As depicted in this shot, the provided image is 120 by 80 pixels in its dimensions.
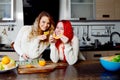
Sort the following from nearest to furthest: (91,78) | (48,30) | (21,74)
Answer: (91,78)
(21,74)
(48,30)

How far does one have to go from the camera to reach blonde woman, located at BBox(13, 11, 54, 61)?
247 cm

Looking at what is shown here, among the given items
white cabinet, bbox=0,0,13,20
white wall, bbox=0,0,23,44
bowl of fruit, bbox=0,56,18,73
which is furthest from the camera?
white wall, bbox=0,0,23,44

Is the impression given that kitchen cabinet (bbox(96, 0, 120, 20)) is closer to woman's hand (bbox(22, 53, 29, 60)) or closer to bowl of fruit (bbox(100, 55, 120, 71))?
woman's hand (bbox(22, 53, 29, 60))

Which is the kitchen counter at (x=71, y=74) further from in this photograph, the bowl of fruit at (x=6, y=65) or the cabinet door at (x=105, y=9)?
the cabinet door at (x=105, y=9)

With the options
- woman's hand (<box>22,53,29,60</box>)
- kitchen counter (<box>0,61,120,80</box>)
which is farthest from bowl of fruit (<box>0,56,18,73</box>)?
woman's hand (<box>22,53,29,60</box>)

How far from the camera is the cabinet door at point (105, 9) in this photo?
3.80 metres

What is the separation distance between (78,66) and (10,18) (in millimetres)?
1988

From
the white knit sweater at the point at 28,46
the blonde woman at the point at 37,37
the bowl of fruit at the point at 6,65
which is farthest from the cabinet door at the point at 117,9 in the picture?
the bowl of fruit at the point at 6,65

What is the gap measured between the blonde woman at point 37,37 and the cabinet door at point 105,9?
148cm

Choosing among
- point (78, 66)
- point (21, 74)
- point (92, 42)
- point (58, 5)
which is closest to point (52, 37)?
point (78, 66)

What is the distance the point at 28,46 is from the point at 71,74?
891mm

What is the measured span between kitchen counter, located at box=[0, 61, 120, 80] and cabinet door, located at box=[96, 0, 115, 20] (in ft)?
6.00

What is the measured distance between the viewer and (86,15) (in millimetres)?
3875

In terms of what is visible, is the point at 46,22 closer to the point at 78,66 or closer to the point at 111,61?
the point at 78,66
